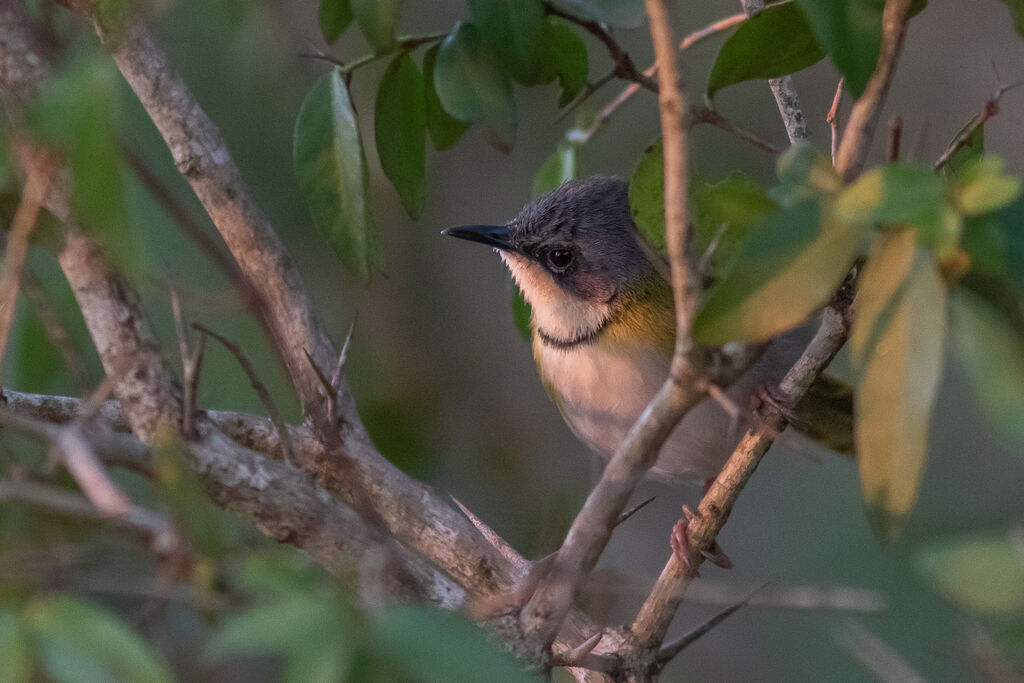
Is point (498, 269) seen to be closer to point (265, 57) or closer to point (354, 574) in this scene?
point (265, 57)

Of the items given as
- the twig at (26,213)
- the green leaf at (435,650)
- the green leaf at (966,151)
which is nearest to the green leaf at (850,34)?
the green leaf at (966,151)

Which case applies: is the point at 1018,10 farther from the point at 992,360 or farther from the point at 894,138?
the point at 992,360

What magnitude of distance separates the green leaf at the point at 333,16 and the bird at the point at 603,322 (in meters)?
1.29

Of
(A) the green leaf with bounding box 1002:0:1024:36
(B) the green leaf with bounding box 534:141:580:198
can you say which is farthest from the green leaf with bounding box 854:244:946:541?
(B) the green leaf with bounding box 534:141:580:198

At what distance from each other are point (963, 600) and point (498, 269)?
223 inches

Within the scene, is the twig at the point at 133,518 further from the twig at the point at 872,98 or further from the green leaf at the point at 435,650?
the twig at the point at 872,98

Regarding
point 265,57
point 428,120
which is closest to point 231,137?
point 265,57

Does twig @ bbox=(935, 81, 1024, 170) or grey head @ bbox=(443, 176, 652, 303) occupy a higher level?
twig @ bbox=(935, 81, 1024, 170)

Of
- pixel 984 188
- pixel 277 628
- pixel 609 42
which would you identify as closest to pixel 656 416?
pixel 984 188

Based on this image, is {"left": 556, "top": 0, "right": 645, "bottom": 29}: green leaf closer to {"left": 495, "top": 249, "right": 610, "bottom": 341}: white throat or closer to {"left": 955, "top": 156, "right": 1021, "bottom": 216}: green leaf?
{"left": 955, "top": 156, "right": 1021, "bottom": 216}: green leaf

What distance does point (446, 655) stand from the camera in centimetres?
82

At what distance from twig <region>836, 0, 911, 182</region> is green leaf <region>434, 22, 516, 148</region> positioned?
2.24 ft

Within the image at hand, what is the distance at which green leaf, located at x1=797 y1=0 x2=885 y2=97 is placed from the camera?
1122 mm

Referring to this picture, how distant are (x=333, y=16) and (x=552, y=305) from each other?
1475 mm
